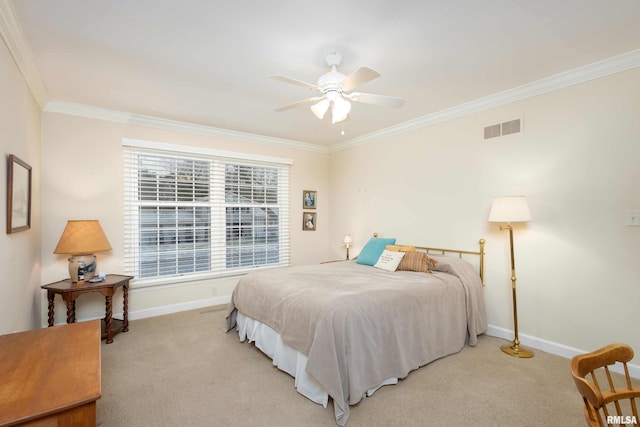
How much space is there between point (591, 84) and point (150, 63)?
151 inches

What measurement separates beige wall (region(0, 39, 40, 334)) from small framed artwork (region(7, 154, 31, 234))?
2.5 inches

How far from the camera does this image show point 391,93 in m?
3.17

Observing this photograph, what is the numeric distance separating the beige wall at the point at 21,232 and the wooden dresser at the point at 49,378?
2.86 feet

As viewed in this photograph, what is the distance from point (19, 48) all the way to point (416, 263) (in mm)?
3883

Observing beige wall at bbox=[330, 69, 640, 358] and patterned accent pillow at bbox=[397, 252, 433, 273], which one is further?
patterned accent pillow at bbox=[397, 252, 433, 273]

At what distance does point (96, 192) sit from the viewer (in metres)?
3.65

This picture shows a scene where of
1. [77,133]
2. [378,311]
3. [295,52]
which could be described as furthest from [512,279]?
[77,133]

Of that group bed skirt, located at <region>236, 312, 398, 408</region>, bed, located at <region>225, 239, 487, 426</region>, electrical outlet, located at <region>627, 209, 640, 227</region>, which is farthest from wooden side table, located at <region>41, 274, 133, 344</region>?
electrical outlet, located at <region>627, 209, 640, 227</region>

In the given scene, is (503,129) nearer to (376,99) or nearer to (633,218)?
(633,218)

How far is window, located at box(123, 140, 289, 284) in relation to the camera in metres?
3.94

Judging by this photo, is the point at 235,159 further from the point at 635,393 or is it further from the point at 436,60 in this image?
the point at 635,393

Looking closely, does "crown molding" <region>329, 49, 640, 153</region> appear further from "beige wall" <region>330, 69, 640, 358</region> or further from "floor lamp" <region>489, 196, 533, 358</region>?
"floor lamp" <region>489, 196, 533, 358</region>

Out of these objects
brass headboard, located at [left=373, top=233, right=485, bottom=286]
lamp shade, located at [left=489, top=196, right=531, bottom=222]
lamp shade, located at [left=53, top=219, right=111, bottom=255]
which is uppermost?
lamp shade, located at [left=489, top=196, right=531, bottom=222]

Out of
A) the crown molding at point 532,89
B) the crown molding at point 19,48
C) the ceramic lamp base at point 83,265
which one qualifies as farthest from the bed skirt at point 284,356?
the crown molding at point 532,89
